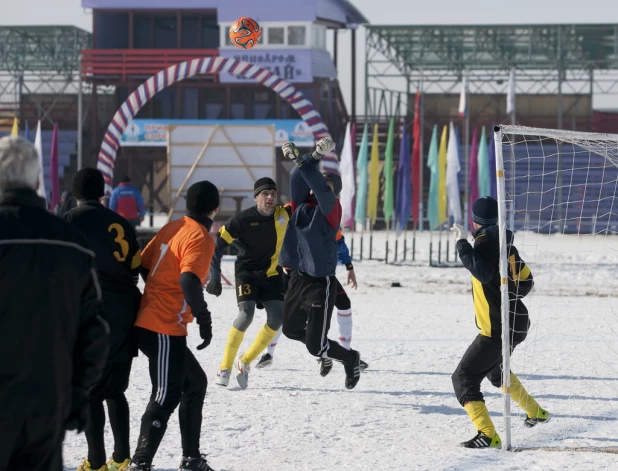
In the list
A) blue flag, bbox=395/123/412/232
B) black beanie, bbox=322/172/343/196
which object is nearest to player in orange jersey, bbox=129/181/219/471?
black beanie, bbox=322/172/343/196

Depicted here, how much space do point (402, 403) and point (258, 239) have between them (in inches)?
68.2

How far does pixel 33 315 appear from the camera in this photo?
3219mm

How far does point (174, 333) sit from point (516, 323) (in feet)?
7.13

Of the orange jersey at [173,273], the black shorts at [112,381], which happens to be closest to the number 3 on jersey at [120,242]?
the orange jersey at [173,273]

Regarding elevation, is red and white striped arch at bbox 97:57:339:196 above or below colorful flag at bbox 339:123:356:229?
above

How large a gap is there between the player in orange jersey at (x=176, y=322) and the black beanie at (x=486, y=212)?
5.45 feet

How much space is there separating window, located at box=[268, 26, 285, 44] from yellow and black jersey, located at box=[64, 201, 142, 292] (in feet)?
113

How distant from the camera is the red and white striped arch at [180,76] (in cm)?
2372

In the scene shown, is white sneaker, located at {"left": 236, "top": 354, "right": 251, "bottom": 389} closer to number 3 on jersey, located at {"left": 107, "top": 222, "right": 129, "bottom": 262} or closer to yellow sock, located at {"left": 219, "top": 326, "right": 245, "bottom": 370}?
yellow sock, located at {"left": 219, "top": 326, "right": 245, "bottom": 370}

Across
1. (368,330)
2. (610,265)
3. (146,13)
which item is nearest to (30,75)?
(146,13)

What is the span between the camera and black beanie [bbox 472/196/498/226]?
6.00 metres

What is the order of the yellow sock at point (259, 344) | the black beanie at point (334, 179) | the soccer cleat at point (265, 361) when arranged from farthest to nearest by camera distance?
the soccer cleat at point (265, 361)
the yellow sock at point (259, 344)
the black beanie at point (334, 179)

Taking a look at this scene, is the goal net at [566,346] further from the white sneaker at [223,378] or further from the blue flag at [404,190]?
the blue flag at [404,190]

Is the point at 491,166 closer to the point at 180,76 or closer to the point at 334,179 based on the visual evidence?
the point at 180,76
